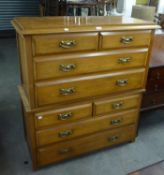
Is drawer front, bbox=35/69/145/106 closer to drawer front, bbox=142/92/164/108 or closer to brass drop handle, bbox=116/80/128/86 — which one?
brass drop handle, bbox=116/80/128/86

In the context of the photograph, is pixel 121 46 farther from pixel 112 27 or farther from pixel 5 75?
pixel 5 75

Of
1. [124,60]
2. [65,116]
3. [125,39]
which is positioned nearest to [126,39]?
[125,39]

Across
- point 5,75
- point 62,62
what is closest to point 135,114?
point 62,62

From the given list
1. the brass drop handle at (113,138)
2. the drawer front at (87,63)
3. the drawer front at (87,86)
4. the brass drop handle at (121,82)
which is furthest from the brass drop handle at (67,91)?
the brass drop handle at (113,138)

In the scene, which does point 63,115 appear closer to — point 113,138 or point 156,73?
point 113,138

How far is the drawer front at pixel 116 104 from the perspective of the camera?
5.44ft

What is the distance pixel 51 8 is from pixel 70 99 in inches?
97.8

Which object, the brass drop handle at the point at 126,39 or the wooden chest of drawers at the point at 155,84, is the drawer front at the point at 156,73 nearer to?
the wooden chest of drawers at the point at 155,84

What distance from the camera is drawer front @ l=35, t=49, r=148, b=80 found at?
1.35m

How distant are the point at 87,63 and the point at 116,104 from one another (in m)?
0.44

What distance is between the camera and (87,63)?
1459 millimetres

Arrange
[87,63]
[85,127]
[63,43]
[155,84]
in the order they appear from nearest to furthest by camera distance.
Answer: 1. [63,43]
2. [87,63]
3. [85,127]
4. [155,84]

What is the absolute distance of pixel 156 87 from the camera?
1.92m

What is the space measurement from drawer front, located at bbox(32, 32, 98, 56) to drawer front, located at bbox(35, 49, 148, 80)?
0.14ft
